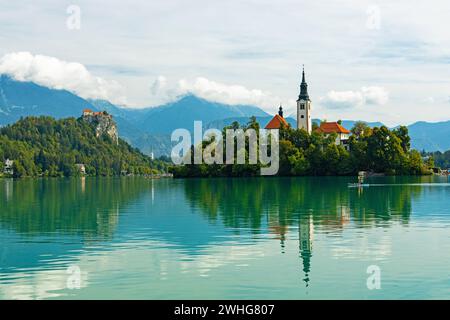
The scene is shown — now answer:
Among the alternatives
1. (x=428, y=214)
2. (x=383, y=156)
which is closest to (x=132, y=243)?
(x=428, y=214)

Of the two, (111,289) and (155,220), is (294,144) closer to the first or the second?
(155,220)

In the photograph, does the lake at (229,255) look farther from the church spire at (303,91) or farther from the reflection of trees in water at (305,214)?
the church spire at (303,91)

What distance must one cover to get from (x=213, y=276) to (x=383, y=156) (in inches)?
5243

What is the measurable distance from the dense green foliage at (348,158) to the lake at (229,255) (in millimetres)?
102487

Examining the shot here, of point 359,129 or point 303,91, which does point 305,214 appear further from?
point 303,91

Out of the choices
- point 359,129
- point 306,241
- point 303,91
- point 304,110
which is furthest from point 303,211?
point 303,91

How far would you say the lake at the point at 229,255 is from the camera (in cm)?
2305

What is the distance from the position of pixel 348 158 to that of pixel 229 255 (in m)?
128

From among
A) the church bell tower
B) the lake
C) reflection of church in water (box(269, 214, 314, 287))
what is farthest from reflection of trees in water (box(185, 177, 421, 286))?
the church bell tower

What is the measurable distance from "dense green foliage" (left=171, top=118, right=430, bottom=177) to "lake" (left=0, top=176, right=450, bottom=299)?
102 metres

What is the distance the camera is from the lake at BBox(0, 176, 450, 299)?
75.6 ft

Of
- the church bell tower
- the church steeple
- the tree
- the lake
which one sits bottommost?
the lake

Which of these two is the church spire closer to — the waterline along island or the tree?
the tree
